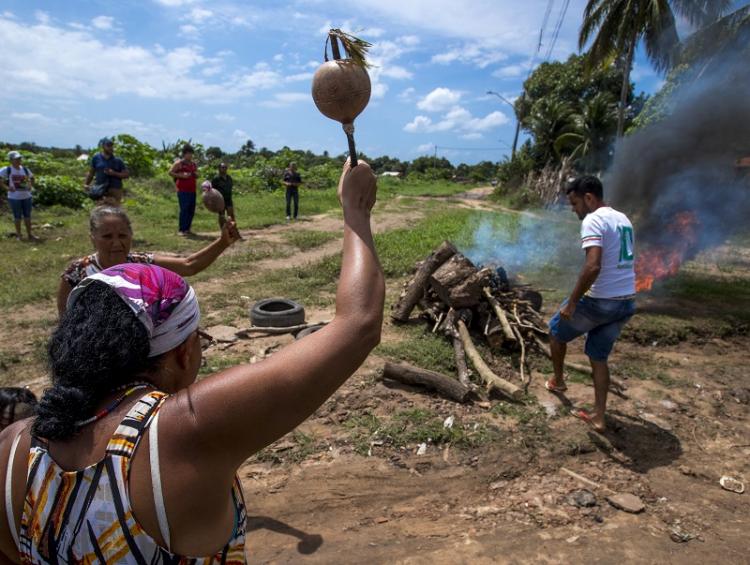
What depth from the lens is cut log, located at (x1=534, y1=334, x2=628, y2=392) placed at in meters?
5.16

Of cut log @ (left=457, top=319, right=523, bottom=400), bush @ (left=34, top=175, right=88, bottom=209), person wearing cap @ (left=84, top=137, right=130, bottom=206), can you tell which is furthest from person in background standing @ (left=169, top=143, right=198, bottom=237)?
cut log @ (left=457, top=319, right=523, bottom=400)

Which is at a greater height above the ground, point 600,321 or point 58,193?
point 58,193

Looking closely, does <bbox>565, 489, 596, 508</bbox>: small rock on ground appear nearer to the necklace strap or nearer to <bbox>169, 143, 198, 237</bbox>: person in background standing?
the necklace strap

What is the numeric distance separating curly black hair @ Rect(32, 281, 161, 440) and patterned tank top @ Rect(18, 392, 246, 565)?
8cm

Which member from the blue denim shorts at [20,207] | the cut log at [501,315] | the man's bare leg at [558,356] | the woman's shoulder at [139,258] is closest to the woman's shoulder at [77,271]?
the woman's shoulder at [139,258]

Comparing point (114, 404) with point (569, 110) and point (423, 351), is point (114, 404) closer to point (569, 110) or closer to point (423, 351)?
point (423, 351)

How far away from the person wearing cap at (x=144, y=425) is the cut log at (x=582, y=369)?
4774mm

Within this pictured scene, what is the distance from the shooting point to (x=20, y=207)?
33.5 ft

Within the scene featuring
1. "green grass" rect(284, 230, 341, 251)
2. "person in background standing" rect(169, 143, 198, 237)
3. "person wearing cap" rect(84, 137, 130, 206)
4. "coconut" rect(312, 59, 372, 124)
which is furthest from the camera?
→ "green grass" rect(284, 230, 341, 251)

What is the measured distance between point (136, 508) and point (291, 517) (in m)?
2.55

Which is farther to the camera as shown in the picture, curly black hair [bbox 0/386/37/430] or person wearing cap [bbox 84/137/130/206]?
person wearing cap [bbox 84/137/130/206]

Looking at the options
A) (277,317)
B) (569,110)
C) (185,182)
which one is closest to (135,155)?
(185,182)

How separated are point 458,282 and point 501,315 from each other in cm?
66

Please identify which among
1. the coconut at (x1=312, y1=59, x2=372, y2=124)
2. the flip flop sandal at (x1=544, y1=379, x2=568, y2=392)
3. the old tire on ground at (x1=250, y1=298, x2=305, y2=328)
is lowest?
the flip flop sandal at (x1=544, y1=379, x2=568, y2=392)
